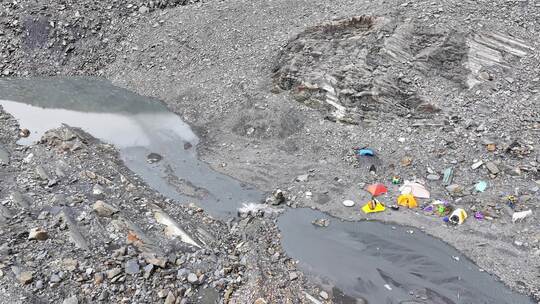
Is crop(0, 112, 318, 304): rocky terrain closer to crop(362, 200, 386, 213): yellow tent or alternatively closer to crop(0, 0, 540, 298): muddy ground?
crop(362, 200, 386, 213): yellow tent

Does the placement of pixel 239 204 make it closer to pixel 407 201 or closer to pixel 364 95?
pixel 407 201

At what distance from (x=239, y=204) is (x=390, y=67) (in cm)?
774

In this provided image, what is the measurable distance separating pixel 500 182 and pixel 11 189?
13656 millimetres

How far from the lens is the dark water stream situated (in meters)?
9.12

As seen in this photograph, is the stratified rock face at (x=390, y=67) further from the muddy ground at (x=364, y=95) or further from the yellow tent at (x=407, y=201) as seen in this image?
the yellow tent at (x=407, y=201)

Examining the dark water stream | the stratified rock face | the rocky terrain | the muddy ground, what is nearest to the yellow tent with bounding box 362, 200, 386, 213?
the muddy ground

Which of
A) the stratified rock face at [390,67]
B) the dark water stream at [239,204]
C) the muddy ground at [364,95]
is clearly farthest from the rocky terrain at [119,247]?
the stratified rock face at [390,67]

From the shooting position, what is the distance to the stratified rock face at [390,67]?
14.8 meters

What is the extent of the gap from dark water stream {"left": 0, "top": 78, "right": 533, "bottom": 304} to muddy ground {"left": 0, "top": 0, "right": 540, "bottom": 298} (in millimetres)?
493

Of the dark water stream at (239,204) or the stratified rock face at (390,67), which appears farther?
the stratified rock face at (390,67)

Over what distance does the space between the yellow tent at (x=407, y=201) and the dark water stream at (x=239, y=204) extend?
0.94 metres

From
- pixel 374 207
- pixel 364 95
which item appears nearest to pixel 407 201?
pixel 374 207

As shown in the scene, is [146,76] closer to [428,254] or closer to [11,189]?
[11,189]

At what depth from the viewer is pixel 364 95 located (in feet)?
49.2
